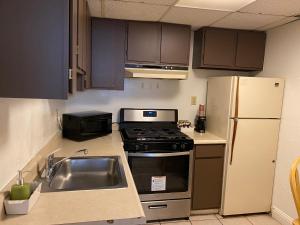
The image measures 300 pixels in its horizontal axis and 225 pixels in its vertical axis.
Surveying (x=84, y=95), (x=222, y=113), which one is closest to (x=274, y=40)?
(x=222, y=113)

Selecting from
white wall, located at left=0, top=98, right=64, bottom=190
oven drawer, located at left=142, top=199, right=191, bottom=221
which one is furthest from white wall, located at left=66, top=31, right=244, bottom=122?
oven drawer, located at left=142, top=199, right=191, bottom=221

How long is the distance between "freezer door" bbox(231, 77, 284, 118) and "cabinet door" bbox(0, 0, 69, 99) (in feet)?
6.68

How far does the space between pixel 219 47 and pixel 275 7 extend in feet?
2.68

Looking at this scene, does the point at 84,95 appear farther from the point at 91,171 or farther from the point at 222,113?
the point at 222,113

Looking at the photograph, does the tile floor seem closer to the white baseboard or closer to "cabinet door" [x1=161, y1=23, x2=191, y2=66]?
the white baseboard

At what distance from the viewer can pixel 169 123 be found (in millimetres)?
3014

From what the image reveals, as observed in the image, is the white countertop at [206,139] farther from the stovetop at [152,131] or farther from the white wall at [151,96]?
the white wall at [151,96]

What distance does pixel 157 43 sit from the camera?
2.67m

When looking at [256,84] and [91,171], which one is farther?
[256,84]

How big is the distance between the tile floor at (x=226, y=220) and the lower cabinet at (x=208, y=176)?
0.11 m

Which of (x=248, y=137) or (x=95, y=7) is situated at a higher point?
(x=95, y=7)

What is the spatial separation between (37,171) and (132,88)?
1719mm

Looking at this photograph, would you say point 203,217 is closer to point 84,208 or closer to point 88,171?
point 88,171

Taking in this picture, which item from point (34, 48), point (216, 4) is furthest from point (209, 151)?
point (34, 48)
